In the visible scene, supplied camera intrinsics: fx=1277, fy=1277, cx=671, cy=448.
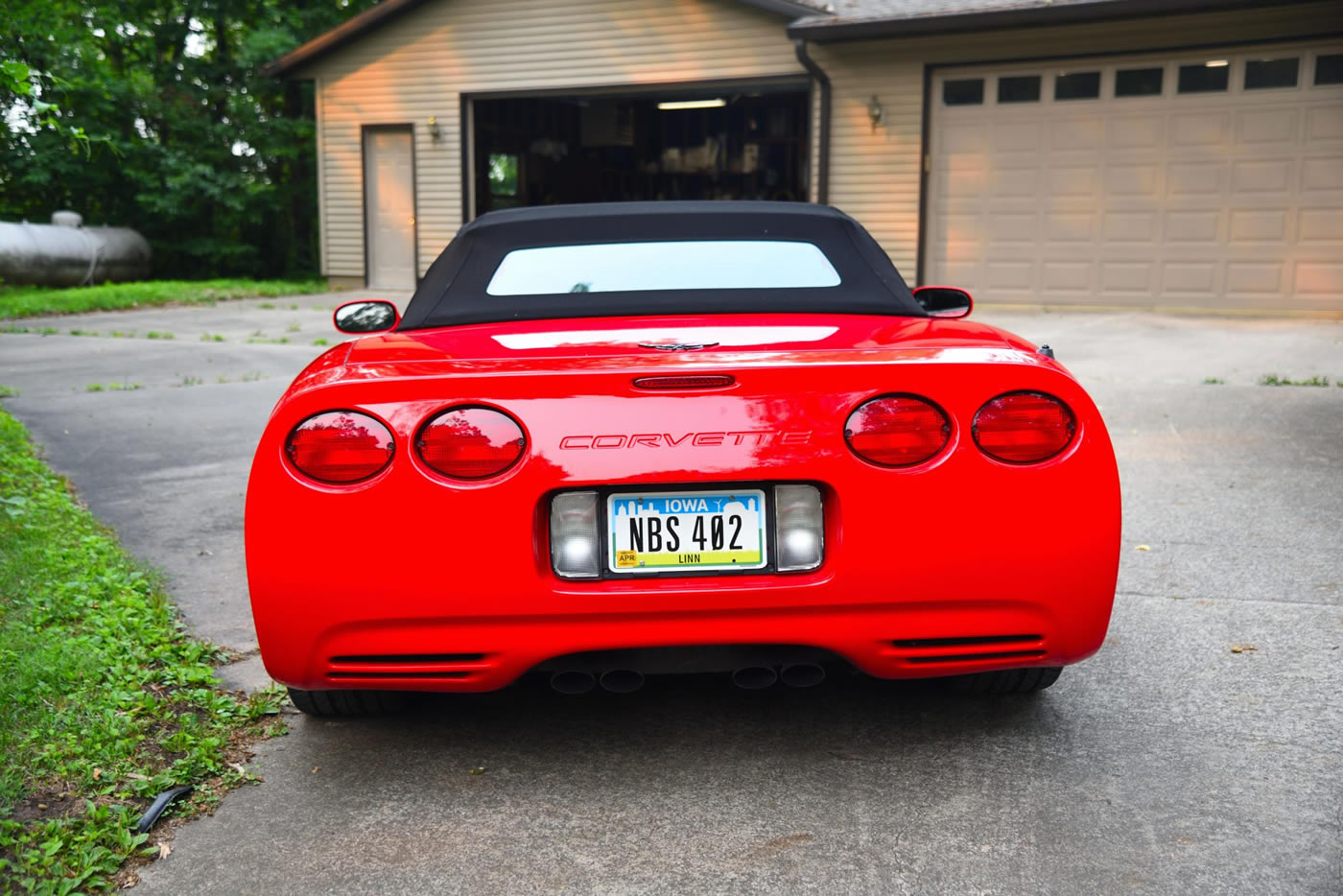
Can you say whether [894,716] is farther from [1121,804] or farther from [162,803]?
[162,803]

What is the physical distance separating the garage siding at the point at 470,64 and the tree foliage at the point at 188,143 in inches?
164

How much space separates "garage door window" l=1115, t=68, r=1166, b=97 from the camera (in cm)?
1516

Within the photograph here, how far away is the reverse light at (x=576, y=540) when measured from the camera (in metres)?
2.67

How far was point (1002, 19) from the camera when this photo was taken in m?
15.0

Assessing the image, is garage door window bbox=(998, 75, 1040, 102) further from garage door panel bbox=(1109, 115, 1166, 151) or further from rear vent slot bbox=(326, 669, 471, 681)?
rear vent slot bbox=(326, 669, 471, 681)

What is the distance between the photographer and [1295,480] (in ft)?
19.9

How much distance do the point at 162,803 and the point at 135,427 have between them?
5.82m

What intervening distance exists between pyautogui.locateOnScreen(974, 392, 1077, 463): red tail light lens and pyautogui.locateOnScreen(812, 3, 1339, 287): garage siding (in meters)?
14.0

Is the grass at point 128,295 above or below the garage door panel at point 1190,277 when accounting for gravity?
below

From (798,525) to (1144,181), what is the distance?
46.4 ft

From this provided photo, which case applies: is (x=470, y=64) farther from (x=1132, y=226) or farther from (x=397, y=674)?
(x=397, y=674)

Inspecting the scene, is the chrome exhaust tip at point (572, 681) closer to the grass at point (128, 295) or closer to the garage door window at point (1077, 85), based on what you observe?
the garage door window at point (1077, 85)

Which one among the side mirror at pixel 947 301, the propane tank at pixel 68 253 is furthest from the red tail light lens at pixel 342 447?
the propane tank at pixel 68 253

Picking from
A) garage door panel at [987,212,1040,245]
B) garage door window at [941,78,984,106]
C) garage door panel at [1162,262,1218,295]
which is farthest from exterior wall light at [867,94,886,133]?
garage door panel at [1162,262,1218,295]
